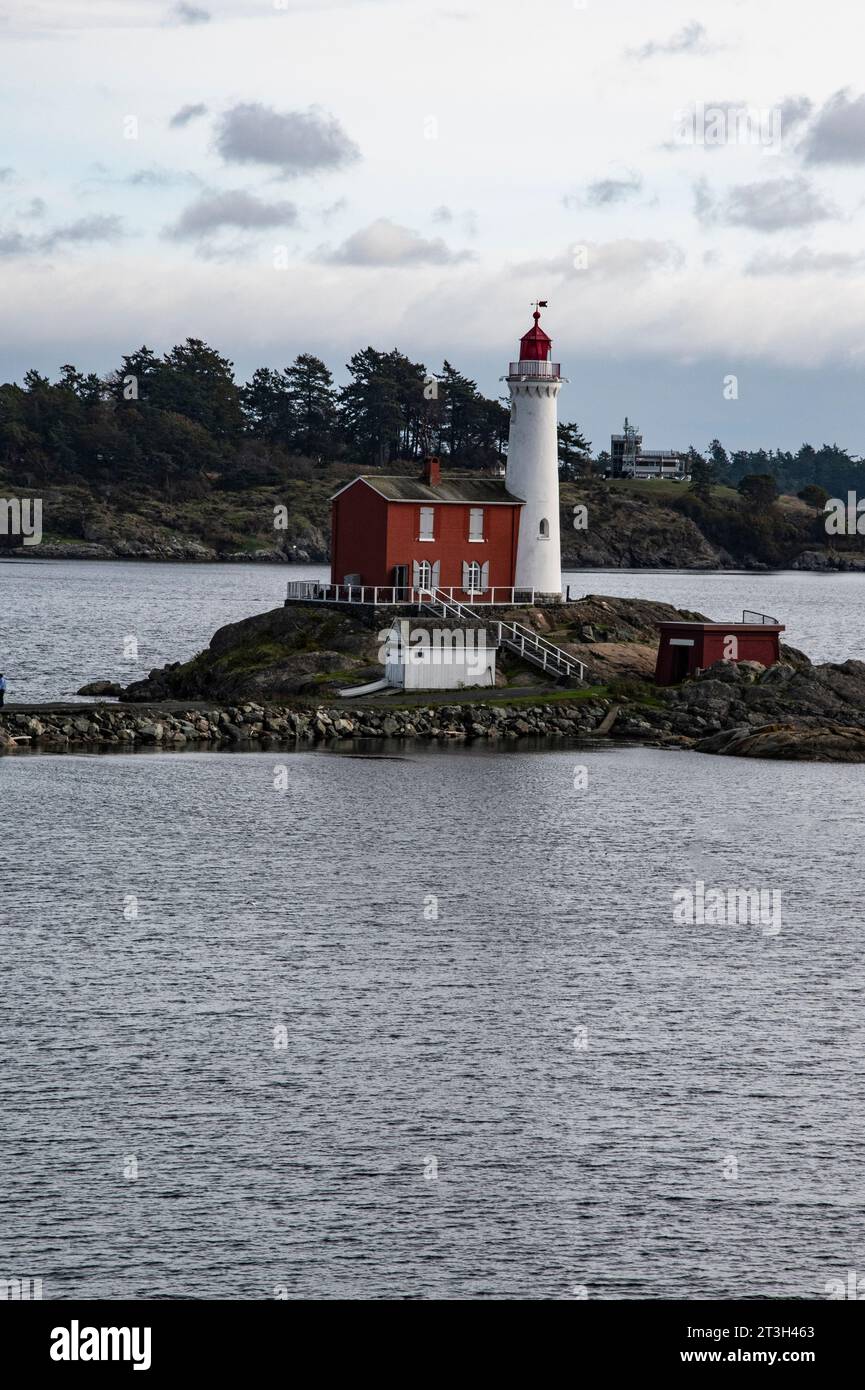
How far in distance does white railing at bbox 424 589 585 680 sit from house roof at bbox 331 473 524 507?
4.68 metres

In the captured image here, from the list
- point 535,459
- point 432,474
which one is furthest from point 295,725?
Answer: point 535,459

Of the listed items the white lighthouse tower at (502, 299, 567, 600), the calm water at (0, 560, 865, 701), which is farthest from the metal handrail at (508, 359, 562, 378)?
the calm water at (0, 560, 865, 701)

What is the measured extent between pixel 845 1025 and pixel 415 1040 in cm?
736

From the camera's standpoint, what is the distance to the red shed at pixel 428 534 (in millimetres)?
72312

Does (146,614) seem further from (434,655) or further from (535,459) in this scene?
(434,655)

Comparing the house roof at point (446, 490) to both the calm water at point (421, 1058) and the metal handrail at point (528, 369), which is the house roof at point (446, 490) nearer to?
the metal handrail at point (528, 369)

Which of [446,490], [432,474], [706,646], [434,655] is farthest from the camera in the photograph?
[432,474]

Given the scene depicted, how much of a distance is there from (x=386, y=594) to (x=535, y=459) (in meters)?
9.11

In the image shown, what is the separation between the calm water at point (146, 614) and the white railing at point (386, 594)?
460 inches

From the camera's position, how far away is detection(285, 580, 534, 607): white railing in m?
71.5

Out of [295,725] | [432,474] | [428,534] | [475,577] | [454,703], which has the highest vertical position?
[432,474]

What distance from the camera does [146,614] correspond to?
135 metres

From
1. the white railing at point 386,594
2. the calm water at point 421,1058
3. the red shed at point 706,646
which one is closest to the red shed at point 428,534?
the white railing at point 386,594
